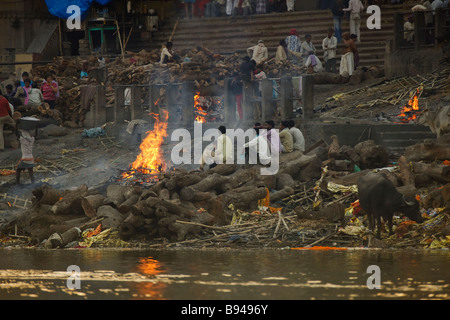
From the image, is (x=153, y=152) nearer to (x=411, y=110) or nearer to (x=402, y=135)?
(x=402, y=135)

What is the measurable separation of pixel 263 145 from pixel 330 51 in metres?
9.55

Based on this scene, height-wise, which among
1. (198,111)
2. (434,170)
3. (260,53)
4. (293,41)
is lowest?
(434,170)

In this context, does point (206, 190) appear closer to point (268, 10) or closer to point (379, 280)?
point (379, 280)

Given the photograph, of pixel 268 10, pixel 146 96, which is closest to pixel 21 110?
pixel 146 96

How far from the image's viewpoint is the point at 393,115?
74.6 ft

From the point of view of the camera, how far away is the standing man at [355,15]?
2831cm

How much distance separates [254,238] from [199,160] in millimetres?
6273

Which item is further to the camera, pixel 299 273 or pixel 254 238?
pixel 254 238

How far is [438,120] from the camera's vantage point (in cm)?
1897

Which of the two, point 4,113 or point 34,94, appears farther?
point 34,94

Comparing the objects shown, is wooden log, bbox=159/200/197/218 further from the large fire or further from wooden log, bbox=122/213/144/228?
the large fire

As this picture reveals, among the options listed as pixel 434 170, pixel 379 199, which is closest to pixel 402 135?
pixel 434 170

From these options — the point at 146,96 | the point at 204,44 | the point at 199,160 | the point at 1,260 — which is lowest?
the point at 1,260

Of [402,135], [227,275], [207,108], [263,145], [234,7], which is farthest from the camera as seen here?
[234,7]
